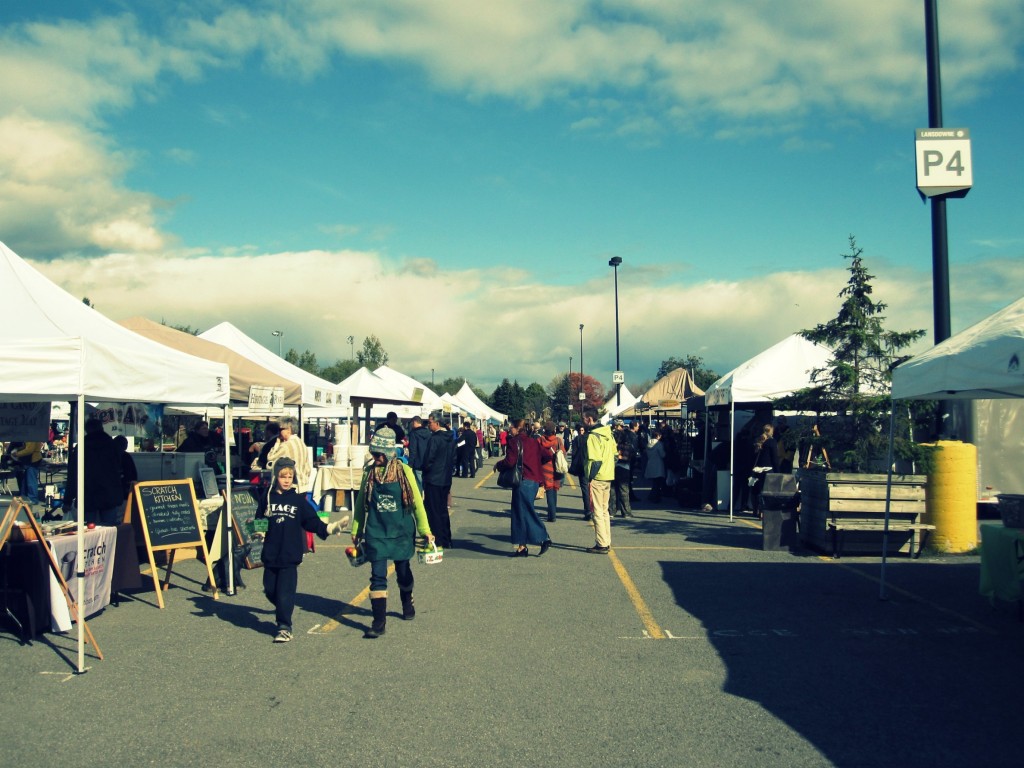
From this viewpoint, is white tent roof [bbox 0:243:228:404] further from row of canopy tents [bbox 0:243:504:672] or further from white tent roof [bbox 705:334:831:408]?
white tent roof [bbox 705:334:831:408]

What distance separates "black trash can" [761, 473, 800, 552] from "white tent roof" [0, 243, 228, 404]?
7.59m

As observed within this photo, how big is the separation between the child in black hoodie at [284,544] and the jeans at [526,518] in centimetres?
445

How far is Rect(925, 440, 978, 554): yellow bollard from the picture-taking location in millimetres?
11672

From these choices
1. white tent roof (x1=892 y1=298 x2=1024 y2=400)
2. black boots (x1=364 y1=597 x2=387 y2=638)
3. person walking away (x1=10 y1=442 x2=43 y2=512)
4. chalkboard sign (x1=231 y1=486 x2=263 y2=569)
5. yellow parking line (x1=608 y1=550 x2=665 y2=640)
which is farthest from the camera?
person walking away (x1=10 y1=442 x2=43 y2=512)

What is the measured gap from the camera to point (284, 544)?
7.16 m

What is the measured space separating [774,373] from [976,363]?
373 inches

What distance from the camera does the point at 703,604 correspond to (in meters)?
8.55

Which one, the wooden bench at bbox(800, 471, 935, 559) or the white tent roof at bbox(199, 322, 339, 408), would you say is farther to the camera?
the white tent roof at bbox(199, 322, 339, 408)

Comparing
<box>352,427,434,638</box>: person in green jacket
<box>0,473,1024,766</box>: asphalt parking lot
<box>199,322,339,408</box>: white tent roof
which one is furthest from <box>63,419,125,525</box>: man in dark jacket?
<box>199,322,339,408</box>: white tent roof

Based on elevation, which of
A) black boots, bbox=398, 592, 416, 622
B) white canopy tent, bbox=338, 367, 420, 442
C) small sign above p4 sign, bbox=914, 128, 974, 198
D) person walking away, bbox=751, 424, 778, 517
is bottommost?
black boots, bbox=398, 592, 416, 622

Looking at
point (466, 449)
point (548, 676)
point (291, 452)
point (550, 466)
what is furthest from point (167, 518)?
point (466, 449)

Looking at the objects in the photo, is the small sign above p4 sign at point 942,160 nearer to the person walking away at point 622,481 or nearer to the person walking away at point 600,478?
the person walking away at point 600,478

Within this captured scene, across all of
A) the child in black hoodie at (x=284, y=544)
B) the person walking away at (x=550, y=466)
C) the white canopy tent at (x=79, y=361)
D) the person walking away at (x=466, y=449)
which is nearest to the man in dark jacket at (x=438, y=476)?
the person walking away at (x=550, y=466)

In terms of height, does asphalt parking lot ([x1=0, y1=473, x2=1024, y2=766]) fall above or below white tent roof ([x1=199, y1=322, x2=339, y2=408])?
below
